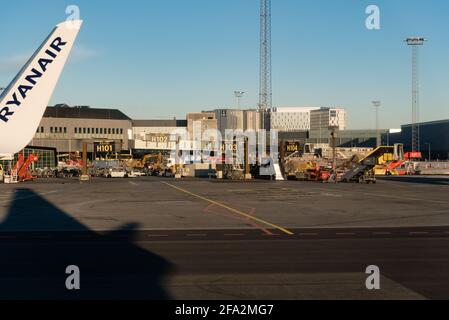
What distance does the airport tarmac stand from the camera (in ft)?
42.5

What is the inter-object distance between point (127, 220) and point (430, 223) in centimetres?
1545

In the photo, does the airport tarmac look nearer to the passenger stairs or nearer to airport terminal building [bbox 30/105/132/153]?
the passenger stairs

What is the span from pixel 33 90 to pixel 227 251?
812cm

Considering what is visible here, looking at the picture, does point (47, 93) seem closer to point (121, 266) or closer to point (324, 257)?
point (121, 266)

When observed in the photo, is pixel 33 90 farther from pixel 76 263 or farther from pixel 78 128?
pixel 78 128

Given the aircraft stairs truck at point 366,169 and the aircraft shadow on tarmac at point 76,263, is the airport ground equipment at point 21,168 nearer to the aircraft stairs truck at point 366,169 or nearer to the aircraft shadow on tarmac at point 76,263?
the aircraft stairs truck at point 366,169

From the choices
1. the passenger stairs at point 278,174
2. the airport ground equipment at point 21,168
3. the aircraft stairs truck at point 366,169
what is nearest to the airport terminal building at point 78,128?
the airport ground equipment at point 21,168

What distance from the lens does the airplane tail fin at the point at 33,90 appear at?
15.4 meters

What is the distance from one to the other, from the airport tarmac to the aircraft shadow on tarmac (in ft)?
0.11

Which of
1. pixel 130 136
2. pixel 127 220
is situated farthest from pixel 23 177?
pixel 130 136


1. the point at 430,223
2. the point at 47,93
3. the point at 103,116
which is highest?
the point at 103,116

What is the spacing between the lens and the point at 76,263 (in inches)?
640
